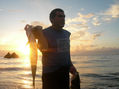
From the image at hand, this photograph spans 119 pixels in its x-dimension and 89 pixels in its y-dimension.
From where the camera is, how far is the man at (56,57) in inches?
139

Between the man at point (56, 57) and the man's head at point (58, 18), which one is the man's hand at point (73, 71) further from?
the man's head at point (58, 18)

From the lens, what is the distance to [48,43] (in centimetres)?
349

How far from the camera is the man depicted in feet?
11.6

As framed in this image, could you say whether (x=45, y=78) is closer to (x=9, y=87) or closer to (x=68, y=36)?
(x=68, y=36)

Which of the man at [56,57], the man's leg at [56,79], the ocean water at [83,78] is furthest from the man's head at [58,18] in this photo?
the ocean water at [83,78]

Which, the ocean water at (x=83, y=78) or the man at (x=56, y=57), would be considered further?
the ocean water at (x=83, y=78)

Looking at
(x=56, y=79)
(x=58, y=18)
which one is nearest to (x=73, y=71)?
(x=56, y=79)

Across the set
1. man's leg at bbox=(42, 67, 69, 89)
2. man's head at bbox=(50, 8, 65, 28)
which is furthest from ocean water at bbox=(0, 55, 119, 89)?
man's head at bbox=(50, 8, 65, 28)

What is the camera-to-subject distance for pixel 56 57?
3551mm

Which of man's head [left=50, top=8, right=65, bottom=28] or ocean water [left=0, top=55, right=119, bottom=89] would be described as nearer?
man's head [left=50, top=8, right=65, bottom=28]

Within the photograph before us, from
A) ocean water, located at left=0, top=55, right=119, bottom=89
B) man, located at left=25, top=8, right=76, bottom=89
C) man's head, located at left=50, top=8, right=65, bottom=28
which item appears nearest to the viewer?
A: man, located at left=25, top=8, right=76, bottom=89

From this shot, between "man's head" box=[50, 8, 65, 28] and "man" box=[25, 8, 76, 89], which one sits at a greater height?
"man's head" box=[50, 8, 65, 28]

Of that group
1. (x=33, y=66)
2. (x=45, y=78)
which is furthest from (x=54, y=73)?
(x=33, y=66)

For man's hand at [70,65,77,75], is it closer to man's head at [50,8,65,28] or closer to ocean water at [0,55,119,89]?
man's head at [50,8,65,28]
